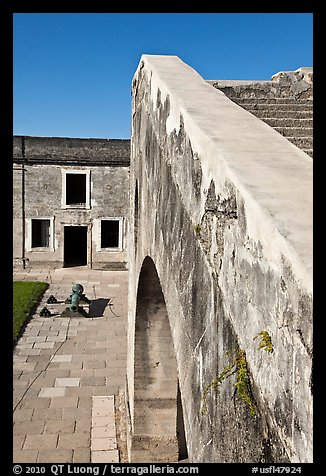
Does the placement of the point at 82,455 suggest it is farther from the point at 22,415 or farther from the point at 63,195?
the point at 63,195

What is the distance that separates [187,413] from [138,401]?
429 centimetres

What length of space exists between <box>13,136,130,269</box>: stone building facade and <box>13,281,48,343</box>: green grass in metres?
3.23

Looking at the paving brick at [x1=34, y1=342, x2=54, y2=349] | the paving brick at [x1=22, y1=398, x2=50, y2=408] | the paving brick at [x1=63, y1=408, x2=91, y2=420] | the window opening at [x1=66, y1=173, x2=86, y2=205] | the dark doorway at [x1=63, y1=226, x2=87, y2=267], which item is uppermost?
the window opening at [x1=66, y1=173, x2=86, y2=205]

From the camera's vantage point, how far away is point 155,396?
6.75 meters

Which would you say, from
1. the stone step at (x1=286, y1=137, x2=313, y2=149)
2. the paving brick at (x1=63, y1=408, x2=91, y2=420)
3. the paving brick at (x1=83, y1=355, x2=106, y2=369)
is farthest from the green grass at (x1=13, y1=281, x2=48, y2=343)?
the stone step at (x1=286, y1=137, x2=313, y2=149)

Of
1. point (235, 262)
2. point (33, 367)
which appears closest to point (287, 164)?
point (235, 262)

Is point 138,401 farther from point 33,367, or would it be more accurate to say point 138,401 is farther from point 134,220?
point 33,367

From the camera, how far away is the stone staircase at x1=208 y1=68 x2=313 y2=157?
525 centimetres

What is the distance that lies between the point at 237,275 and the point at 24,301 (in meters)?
13.6

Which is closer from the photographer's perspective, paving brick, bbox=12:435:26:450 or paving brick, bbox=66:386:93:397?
paving brick, bbox=12:435:26:450

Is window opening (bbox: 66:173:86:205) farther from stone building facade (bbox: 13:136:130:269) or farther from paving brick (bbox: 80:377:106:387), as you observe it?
paving brick (bbox: 80:377:106:387)

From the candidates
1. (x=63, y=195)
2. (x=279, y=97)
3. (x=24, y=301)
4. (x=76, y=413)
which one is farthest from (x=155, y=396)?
(x=63, y=195)

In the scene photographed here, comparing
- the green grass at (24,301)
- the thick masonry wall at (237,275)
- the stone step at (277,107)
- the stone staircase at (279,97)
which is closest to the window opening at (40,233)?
the green grass at (24,301)
